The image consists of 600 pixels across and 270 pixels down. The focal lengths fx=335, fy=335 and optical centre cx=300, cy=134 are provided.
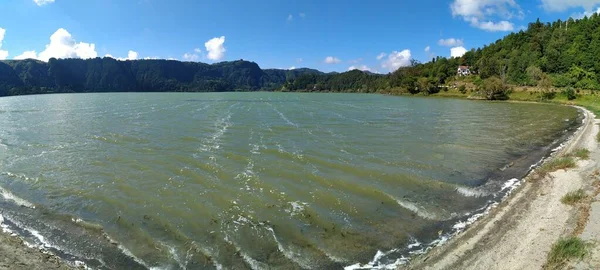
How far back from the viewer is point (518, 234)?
1315 centimetres

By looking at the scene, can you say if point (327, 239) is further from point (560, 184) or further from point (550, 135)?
point (550, 135)

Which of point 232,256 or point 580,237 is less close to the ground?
point 580,237

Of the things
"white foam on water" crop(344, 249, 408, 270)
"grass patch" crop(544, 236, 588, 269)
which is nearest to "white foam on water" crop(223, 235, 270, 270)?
"white foam on water" crop(344, 249, 408, 270)

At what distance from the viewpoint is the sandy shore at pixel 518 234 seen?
36.6 ft

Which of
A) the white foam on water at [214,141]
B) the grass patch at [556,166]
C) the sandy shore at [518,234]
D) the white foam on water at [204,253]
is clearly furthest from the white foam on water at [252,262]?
the grass patch at [556,166]

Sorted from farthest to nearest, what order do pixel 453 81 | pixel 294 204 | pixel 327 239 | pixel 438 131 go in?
pixel 453 81 < pixel 438 131 < pixel 294 204 < pixel 327 239

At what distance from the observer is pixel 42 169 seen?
80.4 ft

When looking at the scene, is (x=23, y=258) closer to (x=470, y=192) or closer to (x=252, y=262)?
(x=252, y=262)

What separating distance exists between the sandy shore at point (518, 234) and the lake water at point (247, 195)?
111 cm

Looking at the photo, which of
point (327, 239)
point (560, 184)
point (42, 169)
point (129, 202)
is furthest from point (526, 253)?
point (42, 169)

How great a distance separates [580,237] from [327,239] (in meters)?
9.06

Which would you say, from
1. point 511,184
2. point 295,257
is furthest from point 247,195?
point 511,184

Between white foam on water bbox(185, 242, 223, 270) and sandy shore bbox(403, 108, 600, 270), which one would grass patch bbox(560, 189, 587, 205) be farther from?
white foam on water bbox(185, 242, 223, 270)

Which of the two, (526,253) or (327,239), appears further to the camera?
(327,239)
